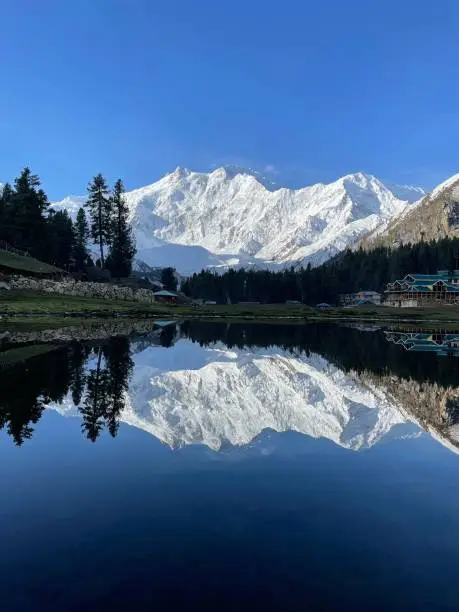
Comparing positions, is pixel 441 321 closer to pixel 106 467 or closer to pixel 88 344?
pixel 88 344

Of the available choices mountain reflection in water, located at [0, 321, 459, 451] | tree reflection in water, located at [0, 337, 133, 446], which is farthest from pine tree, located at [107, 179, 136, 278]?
tree reflection in water, located at [0, 337, 133, 446]

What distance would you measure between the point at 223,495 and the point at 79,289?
9367cm

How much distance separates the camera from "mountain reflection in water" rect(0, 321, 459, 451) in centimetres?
1995

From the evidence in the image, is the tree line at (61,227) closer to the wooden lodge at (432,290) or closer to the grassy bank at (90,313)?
the grassy bank at (90,313)

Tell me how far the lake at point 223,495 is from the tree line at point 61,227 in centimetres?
9324

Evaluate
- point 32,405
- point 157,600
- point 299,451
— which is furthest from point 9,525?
point 32,405

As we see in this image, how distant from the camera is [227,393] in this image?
89.9ft

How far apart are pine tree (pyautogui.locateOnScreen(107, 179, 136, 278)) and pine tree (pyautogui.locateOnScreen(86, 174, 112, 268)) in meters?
2.84

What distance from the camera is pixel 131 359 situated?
129ft

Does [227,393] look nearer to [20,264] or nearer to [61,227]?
[20,264]

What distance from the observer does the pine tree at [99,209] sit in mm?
140625

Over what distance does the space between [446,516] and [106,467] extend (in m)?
8.54

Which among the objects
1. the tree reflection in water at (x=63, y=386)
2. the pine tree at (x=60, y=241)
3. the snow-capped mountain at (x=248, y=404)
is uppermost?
the pine tree at (x=60, y=241)

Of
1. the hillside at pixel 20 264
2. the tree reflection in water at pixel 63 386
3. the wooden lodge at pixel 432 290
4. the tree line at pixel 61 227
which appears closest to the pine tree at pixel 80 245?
the tree line at pixel 61 227
